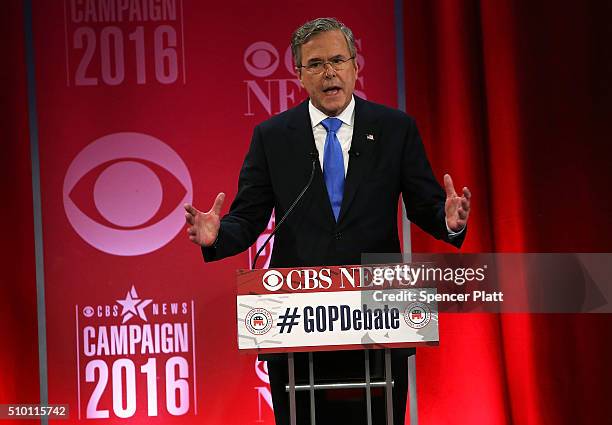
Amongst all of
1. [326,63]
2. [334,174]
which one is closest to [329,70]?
[326,63]

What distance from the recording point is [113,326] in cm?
358

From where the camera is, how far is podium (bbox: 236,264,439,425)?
176 cm

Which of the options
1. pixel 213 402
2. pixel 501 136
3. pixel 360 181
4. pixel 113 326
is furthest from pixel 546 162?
pixel 113 326

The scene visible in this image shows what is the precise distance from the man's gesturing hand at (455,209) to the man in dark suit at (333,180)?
0.09 m

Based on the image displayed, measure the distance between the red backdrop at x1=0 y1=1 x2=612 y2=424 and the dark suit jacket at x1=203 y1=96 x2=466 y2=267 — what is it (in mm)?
1274

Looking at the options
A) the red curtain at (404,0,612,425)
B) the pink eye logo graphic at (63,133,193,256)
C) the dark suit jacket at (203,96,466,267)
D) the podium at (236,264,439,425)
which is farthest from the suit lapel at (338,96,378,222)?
the pink eye logo graphic at (63,133,193,256)

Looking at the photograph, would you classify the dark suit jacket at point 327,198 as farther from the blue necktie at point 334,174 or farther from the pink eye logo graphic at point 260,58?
the pink eye logo graphic at point 260,58

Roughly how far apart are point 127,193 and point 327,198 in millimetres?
1679

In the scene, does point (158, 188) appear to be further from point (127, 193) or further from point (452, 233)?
point (452, 233)

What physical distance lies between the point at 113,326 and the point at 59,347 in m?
0.27

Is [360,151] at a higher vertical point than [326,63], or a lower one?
lower

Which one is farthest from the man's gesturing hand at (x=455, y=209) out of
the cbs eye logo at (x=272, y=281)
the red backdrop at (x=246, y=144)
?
the red backdrop at (x=246, y=144)

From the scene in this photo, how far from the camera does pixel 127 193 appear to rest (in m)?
3.59

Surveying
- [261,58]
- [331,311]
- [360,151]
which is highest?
[261,58]
